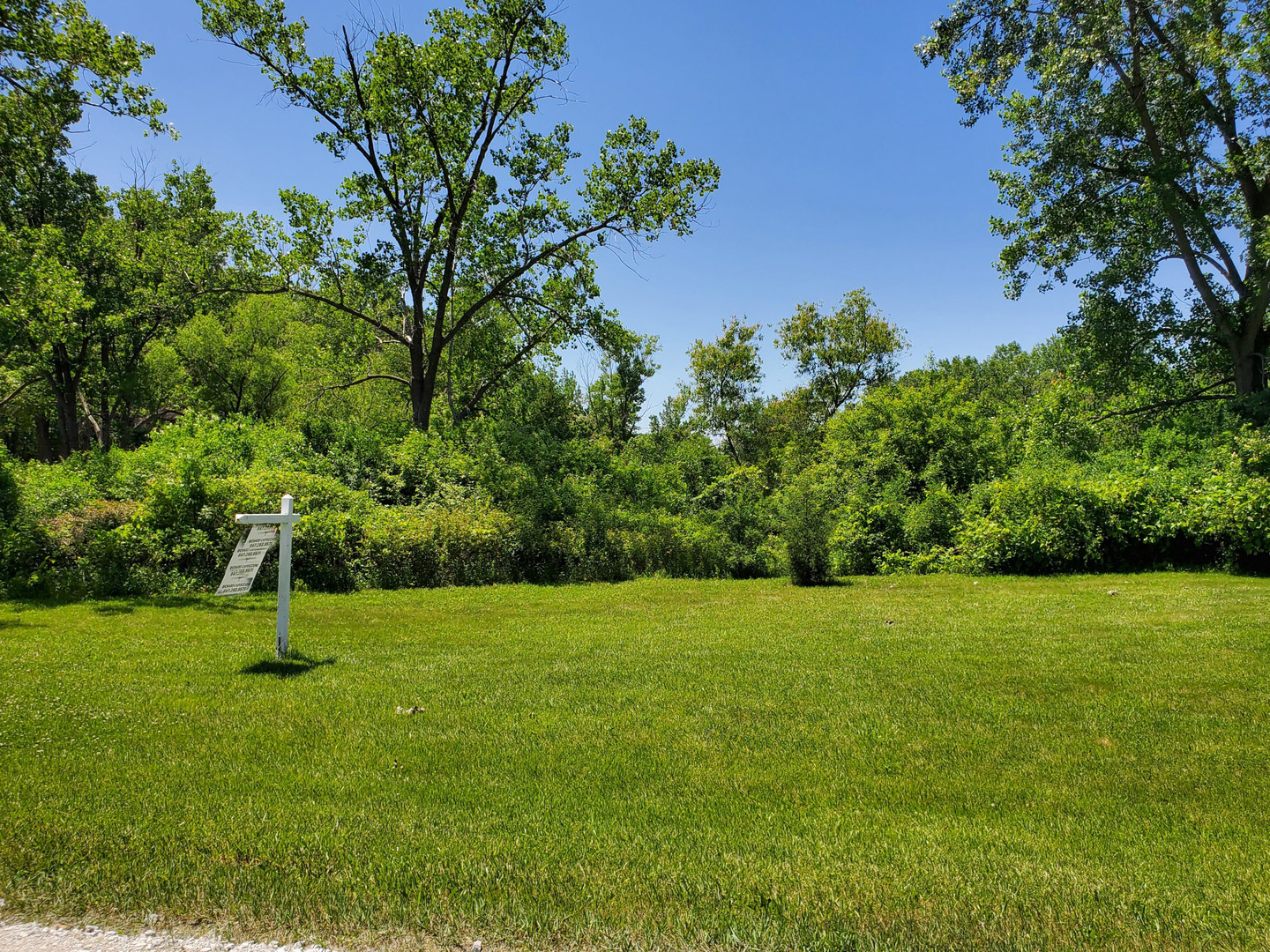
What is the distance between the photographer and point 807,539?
13.1 meters

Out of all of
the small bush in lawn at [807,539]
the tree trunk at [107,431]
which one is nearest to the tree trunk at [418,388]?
the small bush in lawn at [807,539]

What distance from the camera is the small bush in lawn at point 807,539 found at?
13117 mm

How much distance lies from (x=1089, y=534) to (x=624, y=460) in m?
11.8

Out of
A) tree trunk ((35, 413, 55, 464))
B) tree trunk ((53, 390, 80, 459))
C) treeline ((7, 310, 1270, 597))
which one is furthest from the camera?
tree trunk ((35, 413, 55, 464))

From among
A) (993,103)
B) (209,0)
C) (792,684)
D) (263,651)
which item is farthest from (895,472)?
(209,0)

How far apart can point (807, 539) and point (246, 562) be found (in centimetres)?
1003

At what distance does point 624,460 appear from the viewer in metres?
19.8

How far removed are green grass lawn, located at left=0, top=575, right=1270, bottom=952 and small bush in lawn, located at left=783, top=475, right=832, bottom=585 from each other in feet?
17.0

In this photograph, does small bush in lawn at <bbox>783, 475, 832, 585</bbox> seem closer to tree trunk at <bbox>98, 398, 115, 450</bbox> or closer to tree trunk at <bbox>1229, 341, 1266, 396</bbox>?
tree trunk at <bbox>1229, 341, 1266, 396</bbox>

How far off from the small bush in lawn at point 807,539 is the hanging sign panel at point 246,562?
9645 mm

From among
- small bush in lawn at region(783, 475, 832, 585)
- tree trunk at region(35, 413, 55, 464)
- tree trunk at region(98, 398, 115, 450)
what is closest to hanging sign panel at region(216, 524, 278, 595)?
small bush in lawn at region(783, 475, 832, 585)

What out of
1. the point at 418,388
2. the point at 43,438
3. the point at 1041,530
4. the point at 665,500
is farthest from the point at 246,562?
the point at 43,438

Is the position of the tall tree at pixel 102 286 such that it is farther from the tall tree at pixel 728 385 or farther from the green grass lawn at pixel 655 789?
the tall tree at pixel 728 385

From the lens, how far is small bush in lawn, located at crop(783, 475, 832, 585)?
1312cm
